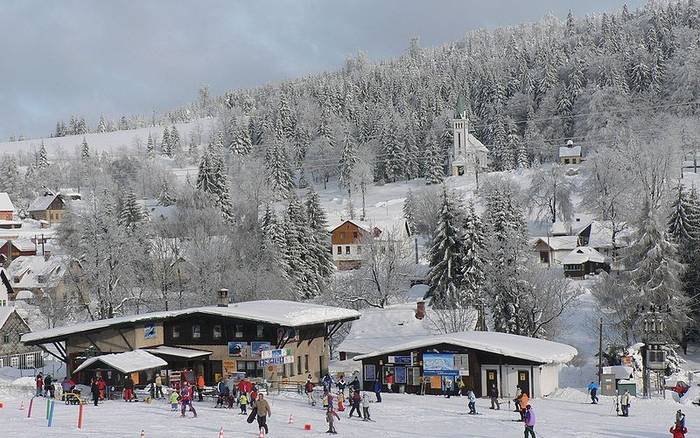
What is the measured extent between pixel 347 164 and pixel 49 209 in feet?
154

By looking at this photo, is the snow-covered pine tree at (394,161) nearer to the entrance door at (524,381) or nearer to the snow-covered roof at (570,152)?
the snow-covered roof at (570,152)

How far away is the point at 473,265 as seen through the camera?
197 feet

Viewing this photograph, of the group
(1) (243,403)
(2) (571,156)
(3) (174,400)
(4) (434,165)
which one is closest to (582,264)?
(1) (243,403)

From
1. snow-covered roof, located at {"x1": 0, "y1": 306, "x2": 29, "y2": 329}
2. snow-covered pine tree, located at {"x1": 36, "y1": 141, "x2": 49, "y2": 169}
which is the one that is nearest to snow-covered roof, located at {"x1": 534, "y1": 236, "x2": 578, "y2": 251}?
snow-covered roof, located at {"x1": 0, "y1": 306, "x2": 29, "y2": 329}

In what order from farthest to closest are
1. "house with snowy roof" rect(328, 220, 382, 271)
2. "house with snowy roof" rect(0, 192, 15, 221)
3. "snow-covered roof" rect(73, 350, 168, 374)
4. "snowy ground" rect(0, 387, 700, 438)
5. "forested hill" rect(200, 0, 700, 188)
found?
"forested hill" rect(200, 0, 700, 188) → "house with snowy roof" rect(0, 192, 15, 221) → "house with snowy roof" rect(328, 220, 382, 271) → "snow-covered roof" rect(73, 350, 168, 374) → "snowy ground" rect(0, 387, 700, 438)

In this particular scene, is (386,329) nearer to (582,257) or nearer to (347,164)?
(582,257)

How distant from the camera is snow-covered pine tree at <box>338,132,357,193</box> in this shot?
14125 cm

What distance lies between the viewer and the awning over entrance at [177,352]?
41375mm

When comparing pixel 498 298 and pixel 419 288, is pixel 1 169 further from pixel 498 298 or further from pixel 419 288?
pixel 498 298

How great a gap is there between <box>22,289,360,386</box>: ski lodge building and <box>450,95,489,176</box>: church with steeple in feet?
301

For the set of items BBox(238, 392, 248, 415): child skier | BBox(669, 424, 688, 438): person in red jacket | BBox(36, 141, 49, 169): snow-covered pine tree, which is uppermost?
BBox(36, 141, 49, 169): snow-covered pine tree

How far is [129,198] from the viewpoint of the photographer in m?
102

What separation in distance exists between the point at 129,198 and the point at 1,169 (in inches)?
2702

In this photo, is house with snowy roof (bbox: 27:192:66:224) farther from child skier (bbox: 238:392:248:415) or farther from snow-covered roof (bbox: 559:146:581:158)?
child skier (bbox: 238:392:248:415)
